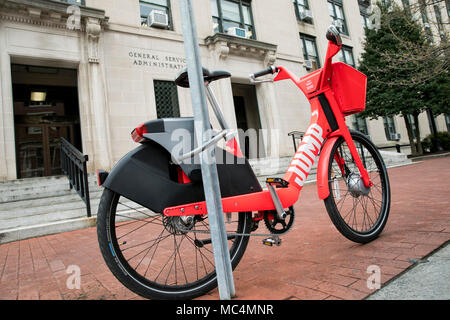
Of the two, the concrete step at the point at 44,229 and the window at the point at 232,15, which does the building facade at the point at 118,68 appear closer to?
the window at the point at 232,15

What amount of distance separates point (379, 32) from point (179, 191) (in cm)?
2113

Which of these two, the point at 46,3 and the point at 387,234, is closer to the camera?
the point at 387,234

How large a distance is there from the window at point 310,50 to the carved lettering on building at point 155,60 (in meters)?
9.82

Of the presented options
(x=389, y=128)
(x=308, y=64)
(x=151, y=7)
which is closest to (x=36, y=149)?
(x=151, y=7)

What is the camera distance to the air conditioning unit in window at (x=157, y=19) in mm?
11062

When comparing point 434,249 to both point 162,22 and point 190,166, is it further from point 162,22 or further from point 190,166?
point 162,22

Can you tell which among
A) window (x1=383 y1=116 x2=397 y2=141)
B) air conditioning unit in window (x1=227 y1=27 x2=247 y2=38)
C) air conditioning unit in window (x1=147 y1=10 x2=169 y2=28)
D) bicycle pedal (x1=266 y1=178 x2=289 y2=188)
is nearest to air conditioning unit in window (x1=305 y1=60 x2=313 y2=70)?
air conditioning unit in window (x1=227 y1=27 x2=247 y2=38)

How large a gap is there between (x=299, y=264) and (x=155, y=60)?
1073 cm

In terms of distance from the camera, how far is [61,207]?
615 cm

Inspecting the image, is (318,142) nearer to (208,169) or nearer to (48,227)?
(208,169)

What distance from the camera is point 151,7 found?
11.6 metres

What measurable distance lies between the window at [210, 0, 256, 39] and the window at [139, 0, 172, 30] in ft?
8.43

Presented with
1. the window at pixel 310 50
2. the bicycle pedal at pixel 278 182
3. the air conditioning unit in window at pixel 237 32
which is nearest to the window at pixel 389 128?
the window at pixel 310 50
